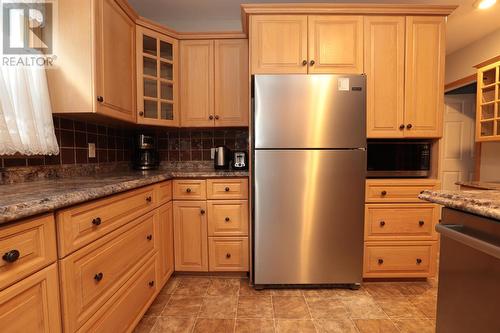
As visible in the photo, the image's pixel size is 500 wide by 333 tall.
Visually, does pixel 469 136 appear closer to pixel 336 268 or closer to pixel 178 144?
pixel 336 268

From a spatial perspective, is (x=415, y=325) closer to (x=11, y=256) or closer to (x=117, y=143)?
(x=11, y=256)

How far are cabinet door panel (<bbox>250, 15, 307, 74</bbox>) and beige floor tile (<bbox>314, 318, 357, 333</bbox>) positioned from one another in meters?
1.73

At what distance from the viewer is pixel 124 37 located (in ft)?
5.64

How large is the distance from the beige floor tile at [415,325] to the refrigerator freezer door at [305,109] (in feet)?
3.92

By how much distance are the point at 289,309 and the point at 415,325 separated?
0.77 meters

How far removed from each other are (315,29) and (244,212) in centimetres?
153

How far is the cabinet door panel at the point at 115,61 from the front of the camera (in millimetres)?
1429

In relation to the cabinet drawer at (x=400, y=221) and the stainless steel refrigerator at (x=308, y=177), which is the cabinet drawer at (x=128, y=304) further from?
the cabinet drawer at (x=400, y=221)

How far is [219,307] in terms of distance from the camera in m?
1.63

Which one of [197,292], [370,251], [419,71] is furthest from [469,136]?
[197,292]

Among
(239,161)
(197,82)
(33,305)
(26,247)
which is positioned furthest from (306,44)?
(33,305)

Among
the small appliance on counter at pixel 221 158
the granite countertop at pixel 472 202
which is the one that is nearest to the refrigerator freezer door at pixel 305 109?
the small appliance on counter at pixel 221 158

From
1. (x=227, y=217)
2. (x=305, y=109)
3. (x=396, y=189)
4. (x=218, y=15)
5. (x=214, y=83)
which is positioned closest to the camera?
(x=305, y=109)

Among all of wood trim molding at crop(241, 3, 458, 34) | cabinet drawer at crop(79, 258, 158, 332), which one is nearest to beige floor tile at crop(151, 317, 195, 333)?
cabinet drawer at crop(79, 258, 158, 332)
